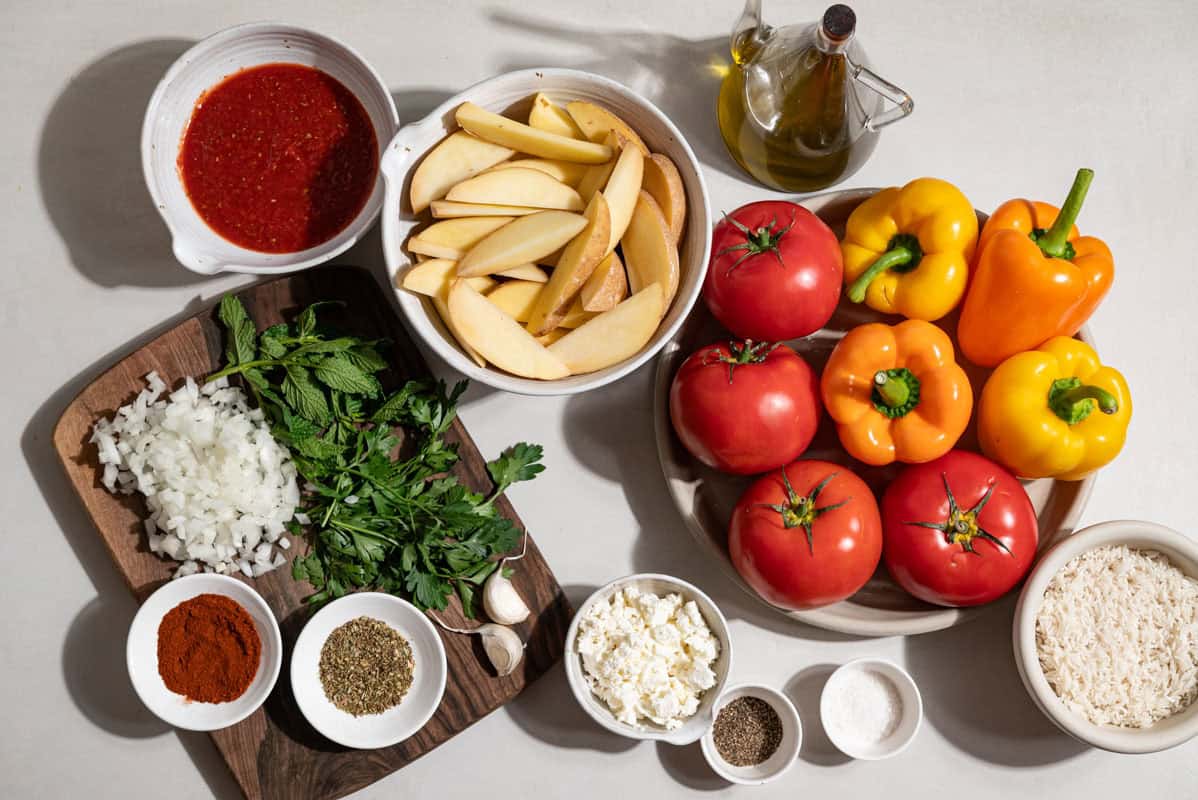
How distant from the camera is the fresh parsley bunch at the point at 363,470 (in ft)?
5.47

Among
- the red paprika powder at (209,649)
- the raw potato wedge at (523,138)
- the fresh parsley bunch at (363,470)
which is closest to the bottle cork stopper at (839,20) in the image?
the raw potato wedge at (523,138)

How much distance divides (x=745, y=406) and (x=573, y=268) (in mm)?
366

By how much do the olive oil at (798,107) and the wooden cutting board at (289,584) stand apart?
75cm

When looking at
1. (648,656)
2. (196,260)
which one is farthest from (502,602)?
(196,260)

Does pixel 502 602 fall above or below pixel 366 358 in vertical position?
below

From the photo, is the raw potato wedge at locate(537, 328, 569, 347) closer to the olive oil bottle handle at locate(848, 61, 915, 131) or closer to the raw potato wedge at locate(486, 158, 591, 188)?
the raw potato wedge at locate(486, 158, 591, 188)

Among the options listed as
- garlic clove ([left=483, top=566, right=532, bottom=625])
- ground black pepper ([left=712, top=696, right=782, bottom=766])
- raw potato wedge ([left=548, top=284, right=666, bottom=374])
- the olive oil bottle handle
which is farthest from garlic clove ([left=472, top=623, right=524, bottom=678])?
the olive oil bottle handle

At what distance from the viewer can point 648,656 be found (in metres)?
1.65

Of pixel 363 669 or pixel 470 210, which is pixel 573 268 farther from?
pixel 363 669

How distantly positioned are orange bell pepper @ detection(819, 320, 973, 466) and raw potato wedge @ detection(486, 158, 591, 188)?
0.54m

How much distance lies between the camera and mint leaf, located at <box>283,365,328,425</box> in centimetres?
166

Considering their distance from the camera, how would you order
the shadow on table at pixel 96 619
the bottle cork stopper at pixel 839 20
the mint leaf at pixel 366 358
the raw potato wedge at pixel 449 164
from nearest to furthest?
1. the bottle cork stopper at pixel 839 20
2. the raw potato wedge at pixel 449 164
3. the mint leaf at pixel 366 358
4. the shadow on table at pixel 96 619

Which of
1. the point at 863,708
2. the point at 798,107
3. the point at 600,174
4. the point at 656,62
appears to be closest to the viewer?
the point at 600,174

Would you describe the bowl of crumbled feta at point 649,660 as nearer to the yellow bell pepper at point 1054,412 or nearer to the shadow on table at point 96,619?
the yellow bell pepper at point 1054,412
